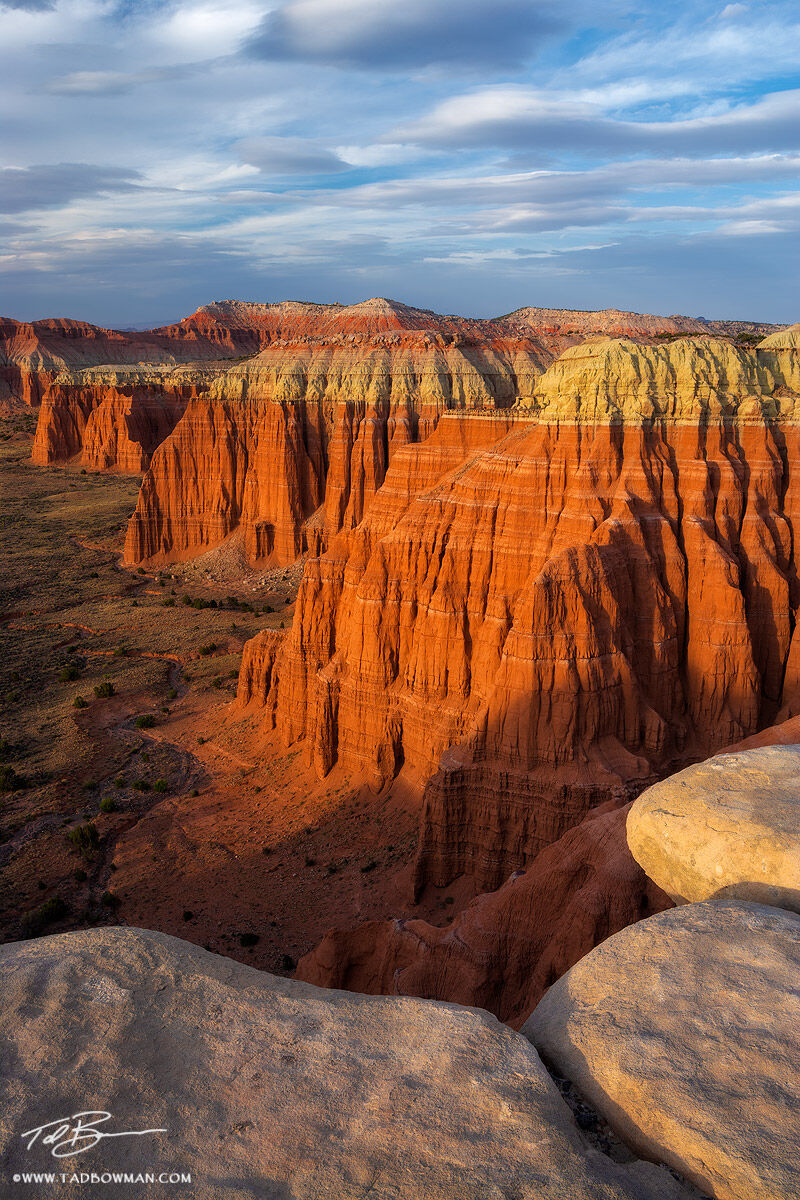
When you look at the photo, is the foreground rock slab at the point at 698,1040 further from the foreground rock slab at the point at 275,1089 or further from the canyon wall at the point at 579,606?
the canyon wall at the point at 579,606

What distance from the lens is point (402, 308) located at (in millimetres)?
147375

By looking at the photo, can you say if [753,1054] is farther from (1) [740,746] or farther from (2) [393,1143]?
(1) [740,746]

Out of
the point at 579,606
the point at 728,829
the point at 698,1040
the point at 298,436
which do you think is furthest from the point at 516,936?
→ the point at 298,436

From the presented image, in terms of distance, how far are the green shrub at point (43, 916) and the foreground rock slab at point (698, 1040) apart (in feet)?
72.3

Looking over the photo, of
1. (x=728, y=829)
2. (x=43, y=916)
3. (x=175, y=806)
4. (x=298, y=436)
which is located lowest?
(x=175, y=806)

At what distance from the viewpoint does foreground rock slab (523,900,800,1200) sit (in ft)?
21.6

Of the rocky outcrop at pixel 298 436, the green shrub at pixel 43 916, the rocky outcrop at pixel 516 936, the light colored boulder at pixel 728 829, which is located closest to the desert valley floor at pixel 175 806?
the green shrub at pixel 43 916

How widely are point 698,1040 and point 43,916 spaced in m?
24.3

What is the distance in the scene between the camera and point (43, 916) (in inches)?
1019

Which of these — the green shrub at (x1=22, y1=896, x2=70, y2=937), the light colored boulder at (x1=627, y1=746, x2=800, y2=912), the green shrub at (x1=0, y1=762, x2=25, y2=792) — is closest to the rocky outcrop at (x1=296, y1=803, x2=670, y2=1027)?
the light colored boulder at (x1=627, y1=746, x2=800, y2=912)

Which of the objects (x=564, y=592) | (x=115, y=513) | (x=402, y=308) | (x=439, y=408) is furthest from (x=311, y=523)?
(x=402, y=308)

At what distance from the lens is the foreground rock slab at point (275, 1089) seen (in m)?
6.50

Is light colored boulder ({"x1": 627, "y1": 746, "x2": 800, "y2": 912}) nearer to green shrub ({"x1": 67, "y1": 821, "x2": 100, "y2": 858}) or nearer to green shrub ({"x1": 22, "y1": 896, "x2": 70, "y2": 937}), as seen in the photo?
green shrub ({"x1": 22, "y1": 896, "x2": 70, "y2": 937})

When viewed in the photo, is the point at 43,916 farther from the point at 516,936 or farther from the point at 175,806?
the point at 516,936
